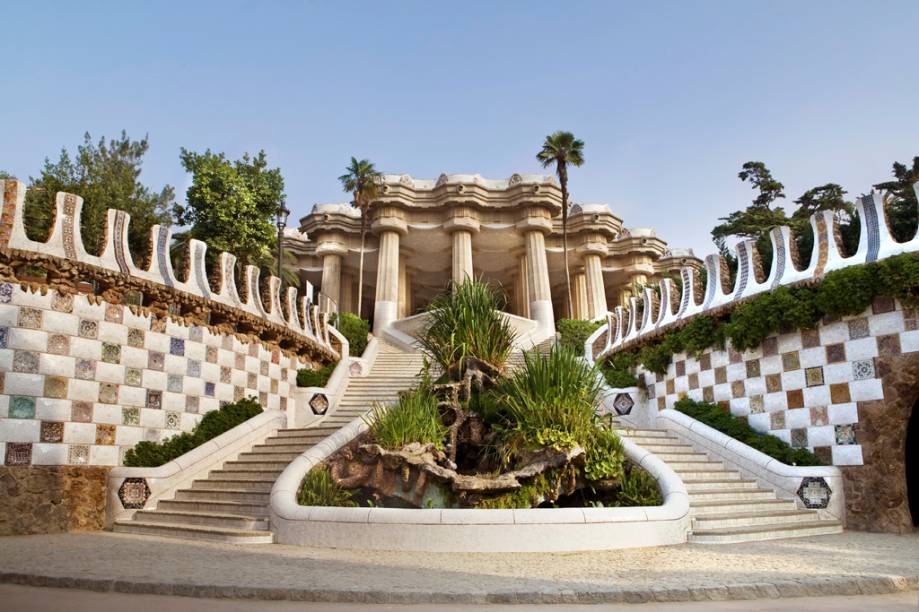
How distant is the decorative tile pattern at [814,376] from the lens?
11883 millimetres

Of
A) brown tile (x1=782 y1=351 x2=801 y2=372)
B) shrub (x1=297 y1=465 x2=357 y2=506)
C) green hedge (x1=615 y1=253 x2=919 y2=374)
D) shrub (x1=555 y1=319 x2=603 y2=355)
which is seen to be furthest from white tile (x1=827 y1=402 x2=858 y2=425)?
shrub (x1=555 y1=319 x2=603 y2=355)

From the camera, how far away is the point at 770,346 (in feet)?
42.4

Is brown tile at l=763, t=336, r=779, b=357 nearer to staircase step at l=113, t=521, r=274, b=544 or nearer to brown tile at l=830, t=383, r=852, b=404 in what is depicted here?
brown tile at l=830, t=383, r=852, b=404

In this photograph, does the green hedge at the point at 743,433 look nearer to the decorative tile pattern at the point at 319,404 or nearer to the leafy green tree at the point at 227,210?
the decorative tile pattern at the point at 319,404

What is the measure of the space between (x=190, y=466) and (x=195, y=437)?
74 cm

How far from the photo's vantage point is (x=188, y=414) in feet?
43.5

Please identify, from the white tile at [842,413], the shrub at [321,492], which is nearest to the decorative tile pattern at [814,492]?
the white tile at [842,413]

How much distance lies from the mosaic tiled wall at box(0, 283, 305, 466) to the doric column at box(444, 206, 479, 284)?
76.3 feet

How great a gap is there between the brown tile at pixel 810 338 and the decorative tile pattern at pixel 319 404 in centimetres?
1071

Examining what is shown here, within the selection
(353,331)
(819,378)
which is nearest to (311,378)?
(353,331)

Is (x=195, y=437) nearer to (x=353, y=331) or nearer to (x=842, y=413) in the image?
(x=842, y=413)

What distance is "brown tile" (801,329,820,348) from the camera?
12016 mm

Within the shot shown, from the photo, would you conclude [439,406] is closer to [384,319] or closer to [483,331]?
[483,331]

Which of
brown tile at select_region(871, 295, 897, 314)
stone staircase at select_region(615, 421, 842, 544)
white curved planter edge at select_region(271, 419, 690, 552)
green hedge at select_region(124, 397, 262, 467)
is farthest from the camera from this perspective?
green hedge at select_region(124, 397, 262, 467)
